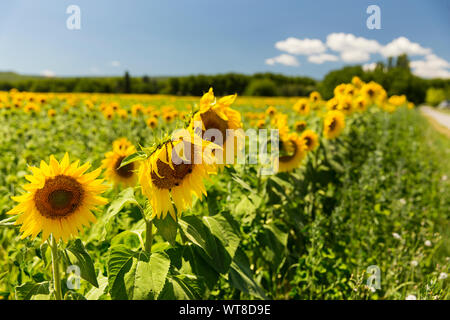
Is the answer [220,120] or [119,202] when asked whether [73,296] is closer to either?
[119,202]

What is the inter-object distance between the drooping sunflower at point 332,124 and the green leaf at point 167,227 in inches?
90.6

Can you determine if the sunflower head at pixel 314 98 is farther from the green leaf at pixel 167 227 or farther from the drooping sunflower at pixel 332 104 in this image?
the green leaf at pixel 167 227

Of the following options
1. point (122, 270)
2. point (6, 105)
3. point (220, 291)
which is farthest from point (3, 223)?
point (6, 105)

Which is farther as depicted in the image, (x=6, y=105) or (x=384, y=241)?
(x=6, y=105)

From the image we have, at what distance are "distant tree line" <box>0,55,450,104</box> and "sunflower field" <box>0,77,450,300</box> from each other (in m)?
0.22

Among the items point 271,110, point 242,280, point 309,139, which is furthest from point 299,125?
point 242,280

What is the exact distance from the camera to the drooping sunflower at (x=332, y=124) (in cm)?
312

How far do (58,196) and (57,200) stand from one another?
0.6 inches

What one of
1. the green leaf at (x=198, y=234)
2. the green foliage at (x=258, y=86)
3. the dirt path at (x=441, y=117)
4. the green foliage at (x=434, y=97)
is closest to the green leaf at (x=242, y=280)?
the green leaf at (x=198, y=234)

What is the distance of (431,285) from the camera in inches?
61.5

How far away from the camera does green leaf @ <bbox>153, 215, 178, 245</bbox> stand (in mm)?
1153

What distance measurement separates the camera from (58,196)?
1.18 meters
